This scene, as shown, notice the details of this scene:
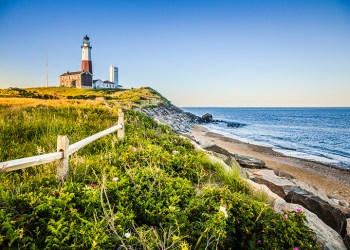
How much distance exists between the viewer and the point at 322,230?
13.8ft

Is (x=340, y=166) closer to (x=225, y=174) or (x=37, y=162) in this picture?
(x=225, y=174)

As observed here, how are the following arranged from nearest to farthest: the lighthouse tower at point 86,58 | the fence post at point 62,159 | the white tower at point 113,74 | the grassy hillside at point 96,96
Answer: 1. the fence post at point 62,159
2. the grassy hillside at point 96,96
3. the lighthouse tower at point 86,58
4. the white tower at point 113,74

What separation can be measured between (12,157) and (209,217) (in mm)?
4860

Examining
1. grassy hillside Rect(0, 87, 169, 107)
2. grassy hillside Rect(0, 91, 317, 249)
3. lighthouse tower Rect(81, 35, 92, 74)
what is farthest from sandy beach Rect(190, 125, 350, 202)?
lighthouse tower Rect(81, 35, 92, 74)

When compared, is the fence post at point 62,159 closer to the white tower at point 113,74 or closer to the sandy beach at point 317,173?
the sandy beach at point 317,173

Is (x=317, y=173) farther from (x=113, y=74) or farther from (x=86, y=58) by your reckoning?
(x=113, y=74)

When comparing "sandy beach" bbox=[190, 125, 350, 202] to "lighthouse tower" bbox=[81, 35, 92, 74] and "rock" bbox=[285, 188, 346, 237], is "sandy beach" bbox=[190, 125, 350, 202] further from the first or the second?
"lighthouse tower" bbox=[81, 35, 92, 74]

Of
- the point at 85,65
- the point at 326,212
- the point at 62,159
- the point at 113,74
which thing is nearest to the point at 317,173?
the point at 326,212

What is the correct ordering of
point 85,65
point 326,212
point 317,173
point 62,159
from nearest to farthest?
point 62,159 < point 326,212 < point 317,173 < point 85,65

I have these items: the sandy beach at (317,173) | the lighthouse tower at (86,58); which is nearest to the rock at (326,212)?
the sandy beach at (317,173)

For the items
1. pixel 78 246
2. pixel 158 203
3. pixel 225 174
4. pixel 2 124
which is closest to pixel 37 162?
pixel 78 246

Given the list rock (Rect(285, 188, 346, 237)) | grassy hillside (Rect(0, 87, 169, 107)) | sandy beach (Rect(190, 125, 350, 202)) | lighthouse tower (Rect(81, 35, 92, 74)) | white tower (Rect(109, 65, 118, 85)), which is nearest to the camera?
rock (Rect(285, 188, 346, 237))

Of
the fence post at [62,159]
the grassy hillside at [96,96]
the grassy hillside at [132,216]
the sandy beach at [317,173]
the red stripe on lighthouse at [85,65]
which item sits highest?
the red stripe on lighthouse at [85,65]

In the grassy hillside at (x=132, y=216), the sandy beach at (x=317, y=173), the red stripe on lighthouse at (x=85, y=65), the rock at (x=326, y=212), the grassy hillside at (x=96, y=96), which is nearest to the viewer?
the grassy hillside at (x=132, y=216)
